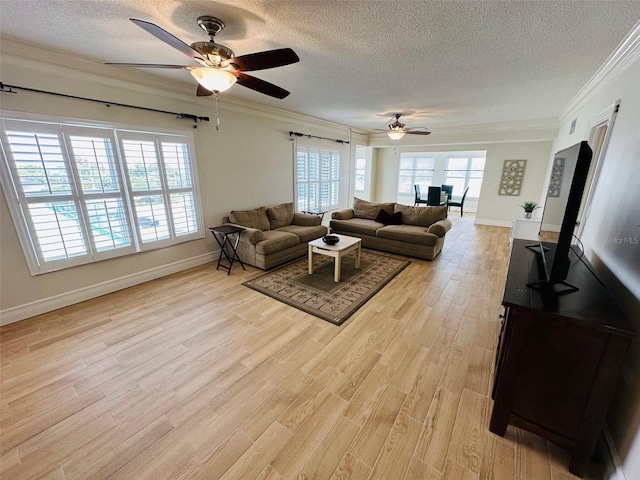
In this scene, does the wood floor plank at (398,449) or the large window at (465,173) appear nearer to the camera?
the wood floor plank at (398,449)

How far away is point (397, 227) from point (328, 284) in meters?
2.07

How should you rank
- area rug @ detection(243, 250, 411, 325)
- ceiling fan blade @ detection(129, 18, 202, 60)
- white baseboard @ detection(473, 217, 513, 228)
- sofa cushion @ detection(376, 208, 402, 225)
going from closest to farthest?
1. ceiling fan blade @ detection(129, 18, 202, 60)
2. area rug @ detection(243, 250, 411, 325)
3. sofa cushion @ detection(376, 208, 402, 225)
4. white baseboard @ detection(473, 217, 513, 228)

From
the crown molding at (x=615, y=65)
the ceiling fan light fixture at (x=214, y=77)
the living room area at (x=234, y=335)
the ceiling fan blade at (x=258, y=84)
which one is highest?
the crown molding at (x=615, y=65)

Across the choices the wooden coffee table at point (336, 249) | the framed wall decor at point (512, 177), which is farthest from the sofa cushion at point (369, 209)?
the framed wall decor at point (512, 177)

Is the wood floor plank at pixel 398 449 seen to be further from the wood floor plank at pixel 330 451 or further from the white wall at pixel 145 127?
the white wall at pixel 145 127

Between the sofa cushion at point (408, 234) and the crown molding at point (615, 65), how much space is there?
97.8 inches

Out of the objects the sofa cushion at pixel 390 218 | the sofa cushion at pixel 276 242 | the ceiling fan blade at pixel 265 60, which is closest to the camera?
the ceiling fan blade at pixel 265 60

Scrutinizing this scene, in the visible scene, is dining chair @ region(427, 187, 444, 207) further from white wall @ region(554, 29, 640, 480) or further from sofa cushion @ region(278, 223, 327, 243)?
white wall @ region(554, 29, 640, 480)

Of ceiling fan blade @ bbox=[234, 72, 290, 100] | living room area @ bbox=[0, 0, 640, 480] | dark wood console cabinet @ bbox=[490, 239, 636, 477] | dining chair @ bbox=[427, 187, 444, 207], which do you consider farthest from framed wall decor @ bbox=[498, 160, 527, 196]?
ceiling fan blade @ bbox=[234, 72, 290, 100]

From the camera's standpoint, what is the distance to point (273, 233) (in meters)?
4.22

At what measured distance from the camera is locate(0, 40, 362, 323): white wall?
2.43 meters

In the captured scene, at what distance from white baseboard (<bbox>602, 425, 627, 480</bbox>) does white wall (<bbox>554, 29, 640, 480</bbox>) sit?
3cm

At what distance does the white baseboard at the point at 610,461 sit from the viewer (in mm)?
1203

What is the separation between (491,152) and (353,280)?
18.5 feet
